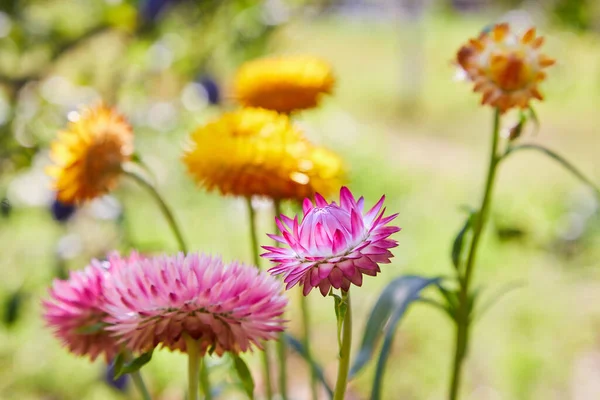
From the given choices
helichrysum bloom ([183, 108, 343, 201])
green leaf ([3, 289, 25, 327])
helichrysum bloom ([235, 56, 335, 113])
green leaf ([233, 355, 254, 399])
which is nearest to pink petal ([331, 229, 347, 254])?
green leaf ([233, 355, 254, 399])

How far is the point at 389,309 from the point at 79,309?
0.25 metres

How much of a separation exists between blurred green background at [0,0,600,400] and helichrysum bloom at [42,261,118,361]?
27 centimetres

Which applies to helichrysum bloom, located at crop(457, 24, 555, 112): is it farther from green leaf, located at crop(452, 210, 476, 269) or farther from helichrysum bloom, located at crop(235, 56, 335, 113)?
helichrysum bloom, located at crop(235, 56, 335, 113)

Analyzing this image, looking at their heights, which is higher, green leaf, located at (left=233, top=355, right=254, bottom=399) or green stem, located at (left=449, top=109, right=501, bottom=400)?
green stem, located at (left=449, top=109, right=501, bottom=400)

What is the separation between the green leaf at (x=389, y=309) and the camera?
61cm

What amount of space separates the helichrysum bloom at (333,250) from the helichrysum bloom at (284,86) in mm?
417

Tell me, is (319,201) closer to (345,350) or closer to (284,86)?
(345,350)

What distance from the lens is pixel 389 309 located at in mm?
640

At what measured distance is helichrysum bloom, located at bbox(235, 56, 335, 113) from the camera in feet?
2.60

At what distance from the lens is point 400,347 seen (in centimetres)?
176

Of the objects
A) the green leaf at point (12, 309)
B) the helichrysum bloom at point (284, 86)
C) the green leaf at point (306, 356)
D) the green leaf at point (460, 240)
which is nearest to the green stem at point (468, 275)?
the green leaf at point (460, 240)

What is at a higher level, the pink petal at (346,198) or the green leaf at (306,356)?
the pink petal at (346,198)

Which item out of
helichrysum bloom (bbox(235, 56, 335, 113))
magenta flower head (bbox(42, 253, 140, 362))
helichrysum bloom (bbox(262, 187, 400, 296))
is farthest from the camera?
helichrysum bloom (bbox(235, 56, 335, 113))

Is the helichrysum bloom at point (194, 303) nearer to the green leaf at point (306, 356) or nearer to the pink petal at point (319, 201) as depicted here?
the pink petal at point (319, 201)
